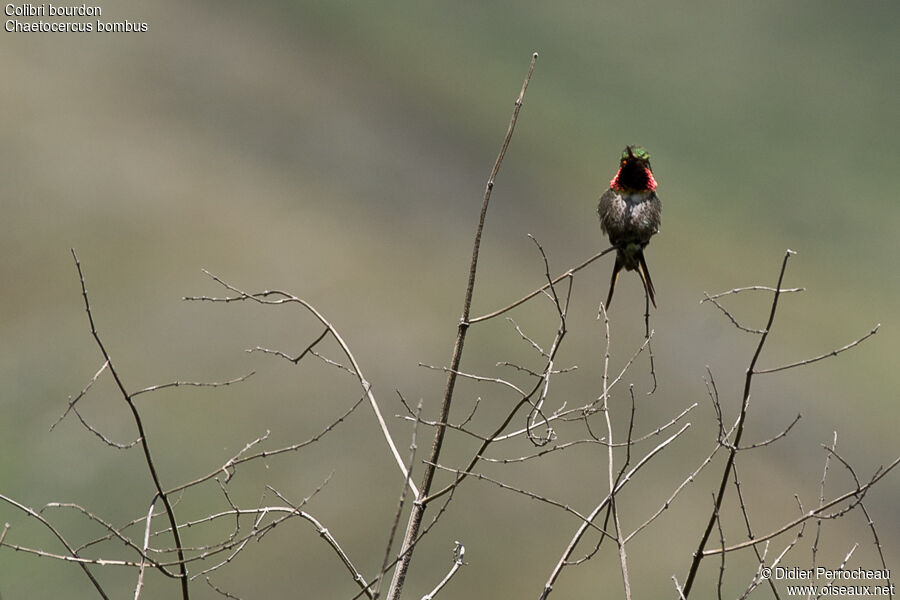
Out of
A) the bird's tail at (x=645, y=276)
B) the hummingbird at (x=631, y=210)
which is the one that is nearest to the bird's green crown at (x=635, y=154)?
the hummingbird at (x=631, y=210)

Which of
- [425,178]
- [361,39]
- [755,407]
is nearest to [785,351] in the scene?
[755,407]

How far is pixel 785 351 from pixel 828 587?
134 ft

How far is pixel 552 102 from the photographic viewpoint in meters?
55.2

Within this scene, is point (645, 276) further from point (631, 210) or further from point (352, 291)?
point (352, 291)

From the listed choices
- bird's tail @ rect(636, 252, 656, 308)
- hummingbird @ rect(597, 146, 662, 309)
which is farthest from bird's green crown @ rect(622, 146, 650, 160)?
bird's tail @ rect(636, 252, 656, 308)

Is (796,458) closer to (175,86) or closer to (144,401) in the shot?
(144,401)

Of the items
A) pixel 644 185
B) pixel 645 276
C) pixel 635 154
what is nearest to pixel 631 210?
pixel 644 185

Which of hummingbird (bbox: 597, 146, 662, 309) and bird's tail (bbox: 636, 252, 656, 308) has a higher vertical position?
hummingbird (bbox: 597, 146, 662, 309)

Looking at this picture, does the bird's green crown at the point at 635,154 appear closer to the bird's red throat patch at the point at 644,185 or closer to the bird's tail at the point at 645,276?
the bird's red throat patch at the point at 644,185

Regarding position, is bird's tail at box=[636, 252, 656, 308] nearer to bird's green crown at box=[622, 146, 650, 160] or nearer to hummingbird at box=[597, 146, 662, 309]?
hummingbird at box=[597, 146, 662, 309]

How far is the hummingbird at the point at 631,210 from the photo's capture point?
5.88 m

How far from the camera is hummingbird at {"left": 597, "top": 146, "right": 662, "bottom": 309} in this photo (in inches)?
231

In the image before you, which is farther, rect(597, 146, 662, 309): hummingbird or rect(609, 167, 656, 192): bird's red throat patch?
rect(609, 167, 656, 192): bird's red throat patch

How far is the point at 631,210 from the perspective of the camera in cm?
596
